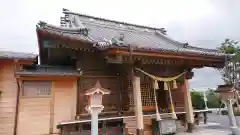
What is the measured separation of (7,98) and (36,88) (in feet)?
3.06

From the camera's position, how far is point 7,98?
6.00 m

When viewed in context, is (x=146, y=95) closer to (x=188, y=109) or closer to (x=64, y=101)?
(x=188, y=109)

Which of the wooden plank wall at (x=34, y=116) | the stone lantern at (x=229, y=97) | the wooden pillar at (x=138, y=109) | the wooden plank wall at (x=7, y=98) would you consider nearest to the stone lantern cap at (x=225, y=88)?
the stone lantern at (x=229, y=97)

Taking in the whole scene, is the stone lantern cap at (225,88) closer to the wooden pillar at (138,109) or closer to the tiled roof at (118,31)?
the tiled roof at (118,31)

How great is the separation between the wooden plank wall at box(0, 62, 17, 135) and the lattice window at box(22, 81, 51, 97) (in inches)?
12.1

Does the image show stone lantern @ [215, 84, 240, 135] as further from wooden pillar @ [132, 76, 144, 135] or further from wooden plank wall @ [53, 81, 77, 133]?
wooden plank wall @ [53, 81, 77, 133]

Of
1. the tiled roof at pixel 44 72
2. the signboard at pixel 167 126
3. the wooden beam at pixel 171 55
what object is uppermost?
the wooden beam at pixel 171 55

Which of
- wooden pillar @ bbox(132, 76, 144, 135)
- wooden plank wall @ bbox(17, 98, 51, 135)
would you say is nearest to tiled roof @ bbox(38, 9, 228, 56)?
wooden pillar @ bbox(132, 76, 144, 135)

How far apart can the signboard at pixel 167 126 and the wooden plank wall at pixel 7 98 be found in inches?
201

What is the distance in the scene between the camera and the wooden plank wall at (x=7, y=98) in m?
5.78

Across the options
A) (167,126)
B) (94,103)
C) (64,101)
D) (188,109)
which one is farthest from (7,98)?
(188,109)

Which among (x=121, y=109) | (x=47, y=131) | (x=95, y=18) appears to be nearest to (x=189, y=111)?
(x=121, y=109)

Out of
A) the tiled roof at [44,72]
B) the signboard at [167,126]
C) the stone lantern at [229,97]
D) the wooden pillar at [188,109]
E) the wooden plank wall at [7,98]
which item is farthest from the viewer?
the wooden pillar at [188,109]

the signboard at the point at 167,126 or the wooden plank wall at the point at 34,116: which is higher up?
the wooden plank wall at the point at 34,116
